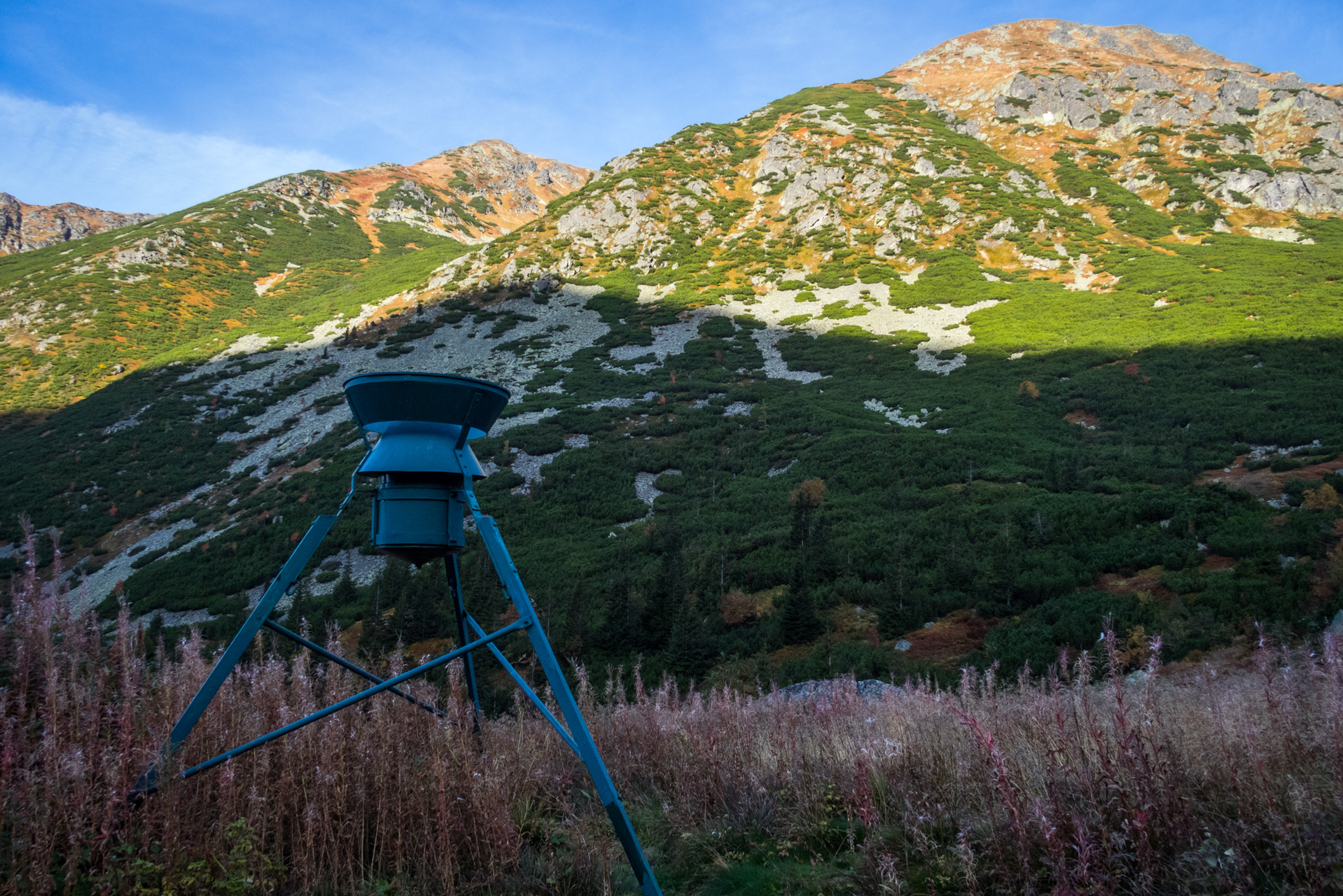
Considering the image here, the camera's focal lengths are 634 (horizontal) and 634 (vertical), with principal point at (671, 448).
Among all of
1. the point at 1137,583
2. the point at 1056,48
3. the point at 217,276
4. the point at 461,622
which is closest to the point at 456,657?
the point at 461,622

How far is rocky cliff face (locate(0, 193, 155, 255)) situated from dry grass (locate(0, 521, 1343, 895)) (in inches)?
4937

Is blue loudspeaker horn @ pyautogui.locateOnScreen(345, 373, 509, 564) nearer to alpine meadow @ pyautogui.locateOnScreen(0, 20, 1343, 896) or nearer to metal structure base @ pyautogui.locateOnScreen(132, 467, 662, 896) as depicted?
metal structure base @ pyautogui.locateOnScreen(132, 467, 662, 896)

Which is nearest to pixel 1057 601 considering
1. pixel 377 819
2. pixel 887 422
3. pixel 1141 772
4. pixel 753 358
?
pixel 1141 772

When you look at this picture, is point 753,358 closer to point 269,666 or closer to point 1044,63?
point 269,666

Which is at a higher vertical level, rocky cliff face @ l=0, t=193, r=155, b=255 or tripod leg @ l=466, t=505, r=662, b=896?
rocky cliff face @ l=0, t=193, r=155, b=255

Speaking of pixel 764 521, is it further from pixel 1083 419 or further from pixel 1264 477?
pixel 1083 419

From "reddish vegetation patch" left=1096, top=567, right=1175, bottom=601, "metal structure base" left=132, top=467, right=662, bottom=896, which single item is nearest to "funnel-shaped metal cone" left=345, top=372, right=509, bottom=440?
"metal structure base" left=132, top=467, right=662, bottom=896

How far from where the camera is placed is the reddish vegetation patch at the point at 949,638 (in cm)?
1010

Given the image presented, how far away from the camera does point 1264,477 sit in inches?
607

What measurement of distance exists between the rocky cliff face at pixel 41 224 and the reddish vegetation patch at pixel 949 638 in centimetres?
12560

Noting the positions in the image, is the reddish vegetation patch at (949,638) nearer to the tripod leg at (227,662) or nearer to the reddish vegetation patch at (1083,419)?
A: the tripod leg at (227,662)

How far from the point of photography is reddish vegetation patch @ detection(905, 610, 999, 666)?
10.1 m

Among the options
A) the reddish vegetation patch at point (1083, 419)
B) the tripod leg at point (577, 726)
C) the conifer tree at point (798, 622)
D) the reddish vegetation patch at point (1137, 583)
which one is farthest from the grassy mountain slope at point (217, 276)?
the tripod leg at point (577, 726)

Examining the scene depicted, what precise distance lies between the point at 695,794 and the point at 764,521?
47.0 ft
